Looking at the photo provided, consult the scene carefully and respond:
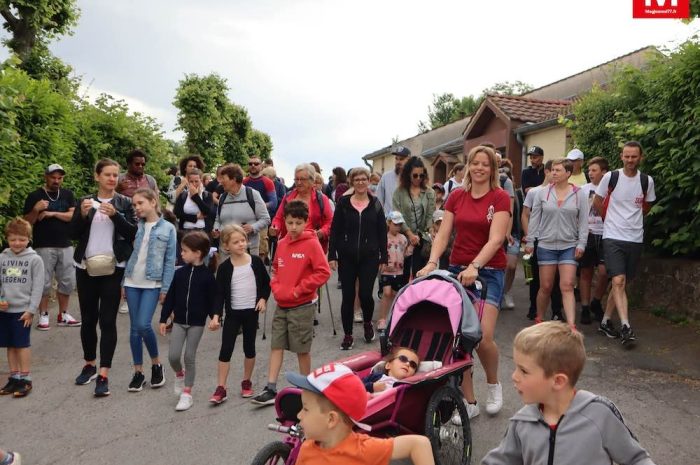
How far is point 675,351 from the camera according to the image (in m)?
6.64

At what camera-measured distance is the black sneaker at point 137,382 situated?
5.77 m

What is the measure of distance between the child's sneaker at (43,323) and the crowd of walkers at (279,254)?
2 cm

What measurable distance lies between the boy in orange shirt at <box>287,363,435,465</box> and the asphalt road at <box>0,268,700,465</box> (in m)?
1.81

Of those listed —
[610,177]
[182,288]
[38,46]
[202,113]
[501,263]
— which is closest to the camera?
[501,263]

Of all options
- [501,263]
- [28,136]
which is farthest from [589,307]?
[28,136]

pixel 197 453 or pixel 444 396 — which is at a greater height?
pixel 444 396

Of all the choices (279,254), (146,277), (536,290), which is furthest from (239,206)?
(536,290)

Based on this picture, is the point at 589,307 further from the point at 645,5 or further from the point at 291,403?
the point at 291,403

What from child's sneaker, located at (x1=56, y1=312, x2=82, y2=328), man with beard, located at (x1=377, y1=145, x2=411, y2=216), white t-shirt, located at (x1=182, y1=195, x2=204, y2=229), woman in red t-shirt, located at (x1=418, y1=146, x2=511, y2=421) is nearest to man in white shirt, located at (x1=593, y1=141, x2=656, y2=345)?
woman in red t-shirt, located at (x1=418, y1=146, x2=511, y2=421)

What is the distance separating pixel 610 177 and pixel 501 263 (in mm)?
3088

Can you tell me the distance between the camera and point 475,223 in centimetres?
481

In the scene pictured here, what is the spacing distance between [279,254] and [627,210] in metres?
4.19

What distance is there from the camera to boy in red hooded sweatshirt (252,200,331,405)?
5.29 metres

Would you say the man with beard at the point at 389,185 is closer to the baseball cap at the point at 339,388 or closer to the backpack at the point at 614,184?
the backpack at the point at 614,184
